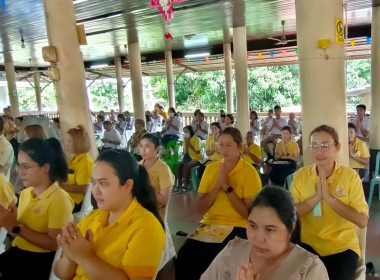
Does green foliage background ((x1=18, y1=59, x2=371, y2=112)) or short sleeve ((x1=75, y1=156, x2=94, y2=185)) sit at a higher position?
green foliage background ((x1=18, y1=59, x2=371, y2=112))

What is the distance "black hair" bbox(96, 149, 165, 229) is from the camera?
1.56m

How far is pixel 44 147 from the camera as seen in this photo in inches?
81.7

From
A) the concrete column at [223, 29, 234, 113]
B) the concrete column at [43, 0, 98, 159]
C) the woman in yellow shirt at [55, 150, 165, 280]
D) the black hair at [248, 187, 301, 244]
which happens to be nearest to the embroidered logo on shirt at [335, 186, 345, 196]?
the black hair at [248, 187, 301, 244]

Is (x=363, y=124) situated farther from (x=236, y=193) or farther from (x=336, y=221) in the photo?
(x=336, y=221)

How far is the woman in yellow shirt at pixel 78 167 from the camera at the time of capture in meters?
2.84

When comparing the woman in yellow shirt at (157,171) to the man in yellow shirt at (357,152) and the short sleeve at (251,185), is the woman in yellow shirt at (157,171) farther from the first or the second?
the man in yellow shirt at (357,152)

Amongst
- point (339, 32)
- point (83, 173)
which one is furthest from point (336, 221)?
point (83, 173)

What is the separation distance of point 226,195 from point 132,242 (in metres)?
1.17

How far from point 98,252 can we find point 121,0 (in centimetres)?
475

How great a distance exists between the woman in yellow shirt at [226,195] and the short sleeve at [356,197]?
0.65m

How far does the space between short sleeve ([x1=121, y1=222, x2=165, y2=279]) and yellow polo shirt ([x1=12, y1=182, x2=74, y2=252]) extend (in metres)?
0.66

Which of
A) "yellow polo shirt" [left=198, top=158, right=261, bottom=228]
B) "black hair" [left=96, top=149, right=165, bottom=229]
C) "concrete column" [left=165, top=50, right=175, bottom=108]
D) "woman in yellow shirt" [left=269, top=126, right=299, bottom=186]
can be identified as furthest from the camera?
"concrete column" [left=165, top=50, right=175, bottom=108]

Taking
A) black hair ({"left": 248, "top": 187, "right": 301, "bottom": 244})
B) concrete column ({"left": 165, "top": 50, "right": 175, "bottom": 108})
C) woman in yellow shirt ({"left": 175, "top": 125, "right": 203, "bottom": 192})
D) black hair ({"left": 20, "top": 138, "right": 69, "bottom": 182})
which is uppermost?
concrete column ({"left": 165, "top": 50, "right": 175, "bottom": 108})

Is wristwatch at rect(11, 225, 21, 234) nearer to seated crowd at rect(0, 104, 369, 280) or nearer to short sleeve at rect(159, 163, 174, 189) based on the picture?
seated crowd at rect(0, 104, 369, 280)
